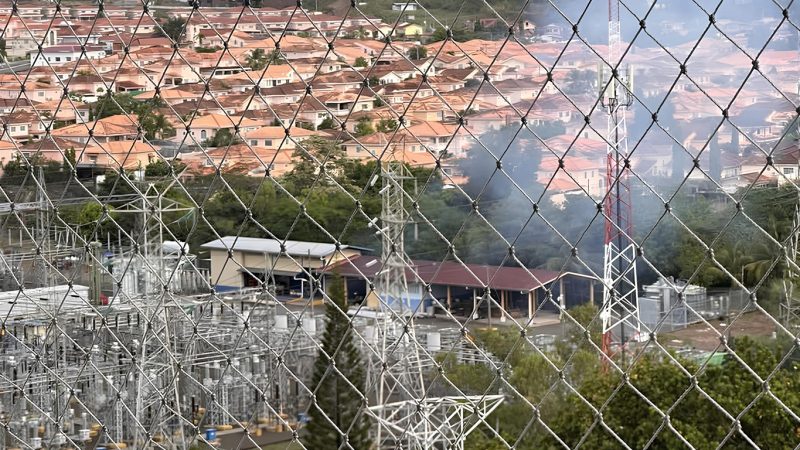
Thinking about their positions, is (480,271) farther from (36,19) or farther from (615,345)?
(36,19)

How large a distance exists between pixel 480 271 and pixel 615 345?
69cm

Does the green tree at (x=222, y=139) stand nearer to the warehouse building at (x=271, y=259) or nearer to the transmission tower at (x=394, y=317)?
the warehouse building at (x=271, y=259)

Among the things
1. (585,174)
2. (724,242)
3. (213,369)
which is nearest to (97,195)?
(585,174)

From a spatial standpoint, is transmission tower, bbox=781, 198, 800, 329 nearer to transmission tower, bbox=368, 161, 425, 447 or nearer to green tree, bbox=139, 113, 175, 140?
transmission tower, bbox=368, 161, 425, 447

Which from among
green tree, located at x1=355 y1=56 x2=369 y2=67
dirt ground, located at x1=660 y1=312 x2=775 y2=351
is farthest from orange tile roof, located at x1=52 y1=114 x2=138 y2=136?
dirt ground, located at x1=660 y1=312 x2=775 y2=351

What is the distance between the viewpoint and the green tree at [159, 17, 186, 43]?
2.12m

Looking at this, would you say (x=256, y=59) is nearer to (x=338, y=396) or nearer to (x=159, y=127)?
(x=159, y=127)

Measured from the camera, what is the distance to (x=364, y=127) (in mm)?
2471

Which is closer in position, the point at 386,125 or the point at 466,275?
the point at 386,125

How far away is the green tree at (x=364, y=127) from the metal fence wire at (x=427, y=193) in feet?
0.04

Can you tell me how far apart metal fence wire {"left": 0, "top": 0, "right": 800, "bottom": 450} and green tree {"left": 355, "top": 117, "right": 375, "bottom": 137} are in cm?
1

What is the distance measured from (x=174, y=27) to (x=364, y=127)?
1.40 ft

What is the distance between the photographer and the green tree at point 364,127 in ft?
7.82

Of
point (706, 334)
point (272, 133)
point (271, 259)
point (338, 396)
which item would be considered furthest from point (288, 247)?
point (706, 334)
